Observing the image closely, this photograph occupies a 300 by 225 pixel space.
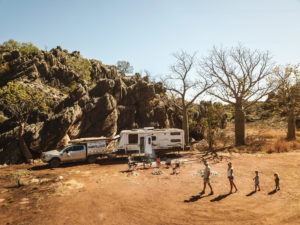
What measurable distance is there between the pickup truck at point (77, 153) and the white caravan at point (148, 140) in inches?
89.4

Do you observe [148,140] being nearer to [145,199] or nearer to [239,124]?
[239,124]

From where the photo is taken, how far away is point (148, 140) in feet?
109

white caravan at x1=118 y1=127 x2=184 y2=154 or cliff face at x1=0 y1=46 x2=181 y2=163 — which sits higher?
cliff face at x1=0 y1=46 x2=181 y2=163

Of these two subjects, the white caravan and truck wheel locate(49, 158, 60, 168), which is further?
the white caravan

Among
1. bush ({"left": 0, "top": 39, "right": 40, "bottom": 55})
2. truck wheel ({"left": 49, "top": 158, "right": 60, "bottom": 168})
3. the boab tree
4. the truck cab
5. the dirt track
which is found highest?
bush ({"left": 0, "top": 39, "right": 40, "bottom": 55})

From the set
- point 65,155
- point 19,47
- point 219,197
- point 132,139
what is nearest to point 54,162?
point 65,155

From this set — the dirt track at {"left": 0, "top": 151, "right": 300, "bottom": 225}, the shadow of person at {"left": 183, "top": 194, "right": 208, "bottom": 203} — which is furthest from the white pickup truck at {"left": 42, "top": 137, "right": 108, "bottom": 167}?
the shadow of person at {"left": 183, "top": 194, "right": 208, "bottom": 203}

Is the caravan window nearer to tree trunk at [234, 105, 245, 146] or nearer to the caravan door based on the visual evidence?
the caravan door

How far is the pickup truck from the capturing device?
96.6ft

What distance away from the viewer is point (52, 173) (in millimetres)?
26453

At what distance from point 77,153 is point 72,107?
11.0 m

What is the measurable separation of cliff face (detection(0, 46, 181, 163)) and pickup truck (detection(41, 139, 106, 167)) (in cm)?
686

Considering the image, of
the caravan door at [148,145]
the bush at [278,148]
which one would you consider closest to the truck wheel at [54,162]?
the caravan door at [148,145]

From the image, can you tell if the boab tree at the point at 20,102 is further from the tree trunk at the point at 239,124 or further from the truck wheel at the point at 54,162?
the tree trunk at the point at 239,124
